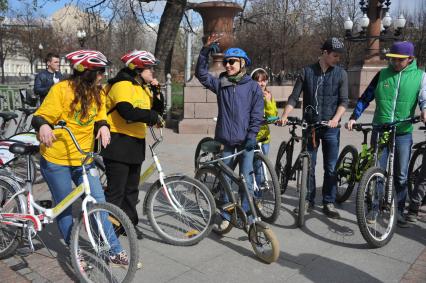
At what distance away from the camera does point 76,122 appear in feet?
11.2

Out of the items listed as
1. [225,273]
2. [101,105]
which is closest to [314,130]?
[225,273]

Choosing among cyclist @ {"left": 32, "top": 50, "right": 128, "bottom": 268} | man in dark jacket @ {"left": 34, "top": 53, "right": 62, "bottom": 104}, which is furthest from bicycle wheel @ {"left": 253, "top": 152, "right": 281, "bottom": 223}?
man in dark jacket @ {"left": 34, "top": 53, "right": 62, "bottom": 104}

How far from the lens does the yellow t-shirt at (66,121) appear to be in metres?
3.28

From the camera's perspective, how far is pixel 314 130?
4.71 m

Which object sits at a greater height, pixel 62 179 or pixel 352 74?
pixel 352 74

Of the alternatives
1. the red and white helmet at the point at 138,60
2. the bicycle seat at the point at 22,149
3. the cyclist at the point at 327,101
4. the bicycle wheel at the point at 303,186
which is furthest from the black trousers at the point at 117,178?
the cyclist at the point at 327,101

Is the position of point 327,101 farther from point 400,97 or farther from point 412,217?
point 412,217

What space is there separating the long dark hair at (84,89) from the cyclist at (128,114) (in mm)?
310

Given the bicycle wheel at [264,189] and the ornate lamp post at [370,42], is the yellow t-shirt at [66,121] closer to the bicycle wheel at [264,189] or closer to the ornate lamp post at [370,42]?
the bicycle wheel at [264,189]

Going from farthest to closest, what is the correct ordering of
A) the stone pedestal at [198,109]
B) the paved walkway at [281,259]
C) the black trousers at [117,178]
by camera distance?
the stone pedestal at [198,109], the black trousers at [117,178], the paved walkway at [281,259]

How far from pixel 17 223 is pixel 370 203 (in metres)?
3.20

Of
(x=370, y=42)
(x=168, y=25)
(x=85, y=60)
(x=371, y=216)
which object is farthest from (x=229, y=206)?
(x=370, y=42)

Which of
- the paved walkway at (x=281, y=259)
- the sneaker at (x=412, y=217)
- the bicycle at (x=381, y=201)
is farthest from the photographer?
the sneaker at (x=412, y=217)

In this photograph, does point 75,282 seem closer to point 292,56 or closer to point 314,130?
point 314,130
